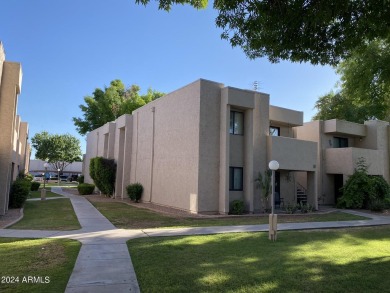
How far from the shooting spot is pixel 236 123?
62.1 ft

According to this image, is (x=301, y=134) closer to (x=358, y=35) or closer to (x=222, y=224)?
(x=222, y=224)

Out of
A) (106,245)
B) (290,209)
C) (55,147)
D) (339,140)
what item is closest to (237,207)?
(290,209)

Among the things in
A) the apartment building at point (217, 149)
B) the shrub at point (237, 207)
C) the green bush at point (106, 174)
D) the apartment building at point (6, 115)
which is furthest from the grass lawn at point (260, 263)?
the green bush at point (106, 174)

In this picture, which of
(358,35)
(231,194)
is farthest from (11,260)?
(231,194)

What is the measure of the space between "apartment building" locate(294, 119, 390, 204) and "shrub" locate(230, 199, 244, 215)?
9.24m

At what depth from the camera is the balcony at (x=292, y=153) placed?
1930 cm

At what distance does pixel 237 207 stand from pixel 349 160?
11.0m

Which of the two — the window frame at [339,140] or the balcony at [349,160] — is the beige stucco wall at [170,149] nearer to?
the balcony at [349,160]

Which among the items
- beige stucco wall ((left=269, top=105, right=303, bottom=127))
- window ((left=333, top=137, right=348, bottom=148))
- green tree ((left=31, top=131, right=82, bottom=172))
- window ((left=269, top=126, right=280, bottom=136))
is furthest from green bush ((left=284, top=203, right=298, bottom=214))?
green tree ((left=31, top=131, right=82, bottom=172))

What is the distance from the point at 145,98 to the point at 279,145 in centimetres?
3121

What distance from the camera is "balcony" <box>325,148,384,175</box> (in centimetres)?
2341

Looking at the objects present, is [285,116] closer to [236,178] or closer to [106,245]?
[236,178]

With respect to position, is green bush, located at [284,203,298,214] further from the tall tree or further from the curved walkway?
the tall tree

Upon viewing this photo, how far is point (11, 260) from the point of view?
7125mm
